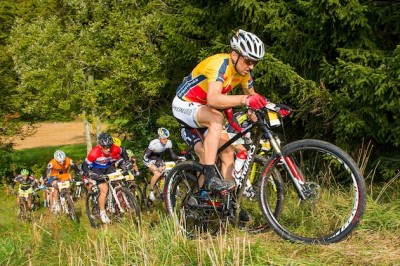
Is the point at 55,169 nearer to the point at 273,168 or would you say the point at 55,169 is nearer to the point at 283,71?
the point at 283,71

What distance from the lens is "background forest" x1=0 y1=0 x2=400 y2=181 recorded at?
8.56 metres

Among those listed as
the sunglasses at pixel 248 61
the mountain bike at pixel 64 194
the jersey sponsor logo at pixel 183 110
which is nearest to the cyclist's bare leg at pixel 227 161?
the jersey sponsor logo at pixel 183 110

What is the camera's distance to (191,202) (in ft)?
15.3

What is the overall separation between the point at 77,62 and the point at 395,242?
1980 centimetres

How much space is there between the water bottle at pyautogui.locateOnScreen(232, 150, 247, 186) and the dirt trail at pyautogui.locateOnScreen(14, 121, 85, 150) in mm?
34382

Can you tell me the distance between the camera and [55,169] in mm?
13523

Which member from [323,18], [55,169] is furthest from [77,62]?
[323,18]

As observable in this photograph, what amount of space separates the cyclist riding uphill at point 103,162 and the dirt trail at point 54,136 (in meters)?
28.8

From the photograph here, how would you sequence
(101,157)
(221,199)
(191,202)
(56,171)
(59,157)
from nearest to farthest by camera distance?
(221,199) → (191,202) → (101,157) → (59,157) → (56,171)

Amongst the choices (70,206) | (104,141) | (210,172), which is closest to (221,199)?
(210,172)

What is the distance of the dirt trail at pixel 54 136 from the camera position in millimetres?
41094

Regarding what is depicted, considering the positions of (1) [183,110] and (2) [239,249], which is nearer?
(2) [239,249]

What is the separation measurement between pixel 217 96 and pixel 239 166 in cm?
87

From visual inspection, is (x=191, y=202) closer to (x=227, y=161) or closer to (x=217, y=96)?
(x=227, y=161)
